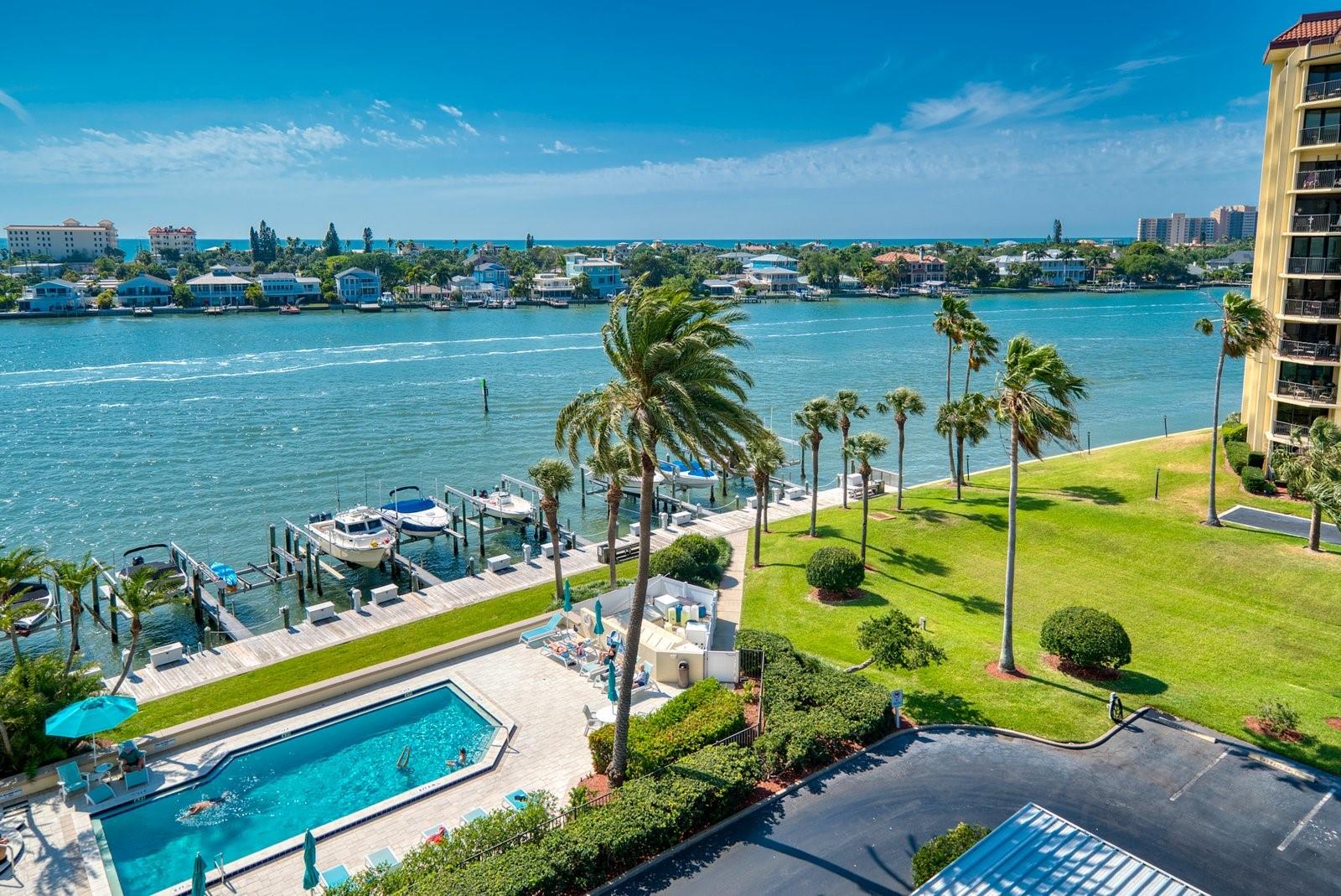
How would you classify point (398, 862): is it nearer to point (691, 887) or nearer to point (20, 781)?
point (691, 887)

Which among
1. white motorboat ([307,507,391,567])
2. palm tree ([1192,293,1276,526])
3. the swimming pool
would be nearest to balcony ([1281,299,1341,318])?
palm tree ([1192,293,1276,526])

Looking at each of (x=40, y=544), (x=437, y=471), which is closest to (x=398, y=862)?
(x=40, y=544)

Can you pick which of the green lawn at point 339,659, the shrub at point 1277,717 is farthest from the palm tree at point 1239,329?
the green lawn at point 339,659

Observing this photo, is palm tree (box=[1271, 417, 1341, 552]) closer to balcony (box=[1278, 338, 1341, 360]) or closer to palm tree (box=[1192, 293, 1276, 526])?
balcony (box=[1278, 338, 1341, 360])

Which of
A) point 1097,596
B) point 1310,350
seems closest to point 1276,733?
point 1097,596

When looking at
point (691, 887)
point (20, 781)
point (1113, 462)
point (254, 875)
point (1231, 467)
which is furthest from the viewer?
point (1113, 462)

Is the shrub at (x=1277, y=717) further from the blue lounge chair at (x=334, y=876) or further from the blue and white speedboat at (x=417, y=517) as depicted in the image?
the blue and white speedboat at (x=417, y=517)
